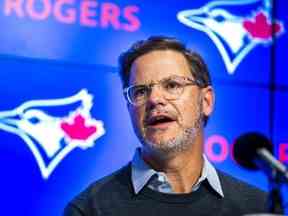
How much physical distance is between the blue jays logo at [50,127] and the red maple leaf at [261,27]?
629 millimetres

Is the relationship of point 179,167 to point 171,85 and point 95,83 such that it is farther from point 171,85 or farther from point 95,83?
point 95,83

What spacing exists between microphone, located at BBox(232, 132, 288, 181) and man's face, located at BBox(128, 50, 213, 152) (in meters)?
0.37

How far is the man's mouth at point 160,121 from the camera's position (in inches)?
49.7

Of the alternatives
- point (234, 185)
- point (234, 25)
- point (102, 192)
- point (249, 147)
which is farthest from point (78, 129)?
point (249, 147)

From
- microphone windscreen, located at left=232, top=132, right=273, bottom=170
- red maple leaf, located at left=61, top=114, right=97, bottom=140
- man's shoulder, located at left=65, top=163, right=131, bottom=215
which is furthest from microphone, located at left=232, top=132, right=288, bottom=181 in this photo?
red maple leaf, located at left=61, top=114, right=97, bottom=140

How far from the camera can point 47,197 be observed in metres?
1.66

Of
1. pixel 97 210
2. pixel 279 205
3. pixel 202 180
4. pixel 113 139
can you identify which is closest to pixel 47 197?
pixel 113 139

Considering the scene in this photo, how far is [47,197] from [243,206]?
613 millimetres

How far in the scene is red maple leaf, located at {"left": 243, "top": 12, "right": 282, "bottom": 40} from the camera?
1937 millimetres

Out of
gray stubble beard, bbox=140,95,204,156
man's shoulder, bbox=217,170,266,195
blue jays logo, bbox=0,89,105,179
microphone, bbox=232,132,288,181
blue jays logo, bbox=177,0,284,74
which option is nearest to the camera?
microphone, bbox=232,132,288,181

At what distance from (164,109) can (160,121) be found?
29 millimetres

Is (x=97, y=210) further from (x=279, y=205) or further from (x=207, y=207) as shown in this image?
(x=279, y=205)

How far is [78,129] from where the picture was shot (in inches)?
66.4

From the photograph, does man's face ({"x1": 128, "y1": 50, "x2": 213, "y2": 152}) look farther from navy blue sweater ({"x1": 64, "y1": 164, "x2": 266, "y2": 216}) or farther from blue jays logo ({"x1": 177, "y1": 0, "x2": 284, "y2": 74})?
blue jays logo ({"x1": 177, "y1": 0, "x2": 284, "y2": 74})
